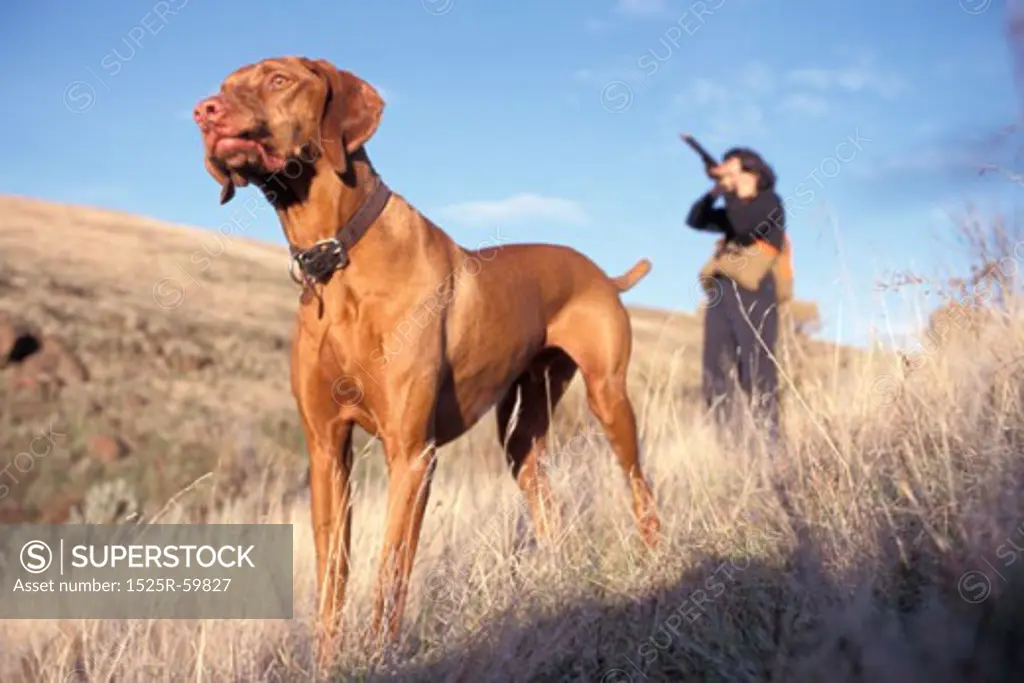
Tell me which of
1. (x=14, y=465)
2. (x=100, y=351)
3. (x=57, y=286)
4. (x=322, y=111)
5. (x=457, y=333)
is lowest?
(x=457, y=333)

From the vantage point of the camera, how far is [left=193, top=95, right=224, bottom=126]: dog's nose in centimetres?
318

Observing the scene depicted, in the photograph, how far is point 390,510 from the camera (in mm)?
3354

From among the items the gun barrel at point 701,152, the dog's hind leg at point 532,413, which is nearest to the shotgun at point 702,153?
the gun barrel at point 701,152

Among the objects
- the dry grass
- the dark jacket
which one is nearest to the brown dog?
the dry grass

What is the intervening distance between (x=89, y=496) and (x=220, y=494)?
1424 mm

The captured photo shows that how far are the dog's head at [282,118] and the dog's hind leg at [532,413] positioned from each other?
1.95 meters

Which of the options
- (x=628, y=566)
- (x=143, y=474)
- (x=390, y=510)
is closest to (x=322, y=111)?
(x=390, y=510)

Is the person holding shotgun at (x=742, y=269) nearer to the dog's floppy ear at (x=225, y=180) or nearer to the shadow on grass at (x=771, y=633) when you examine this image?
the shadow on grass at (x=771, y=633)

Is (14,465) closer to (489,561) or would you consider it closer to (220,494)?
(220,494)

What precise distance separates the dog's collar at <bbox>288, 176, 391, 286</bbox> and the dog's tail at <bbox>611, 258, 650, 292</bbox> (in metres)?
2.07

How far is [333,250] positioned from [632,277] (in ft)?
8.30

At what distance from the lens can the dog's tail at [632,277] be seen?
212 inches

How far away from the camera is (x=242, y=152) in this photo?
3.26 metres

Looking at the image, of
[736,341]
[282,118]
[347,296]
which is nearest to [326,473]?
[347,296]
